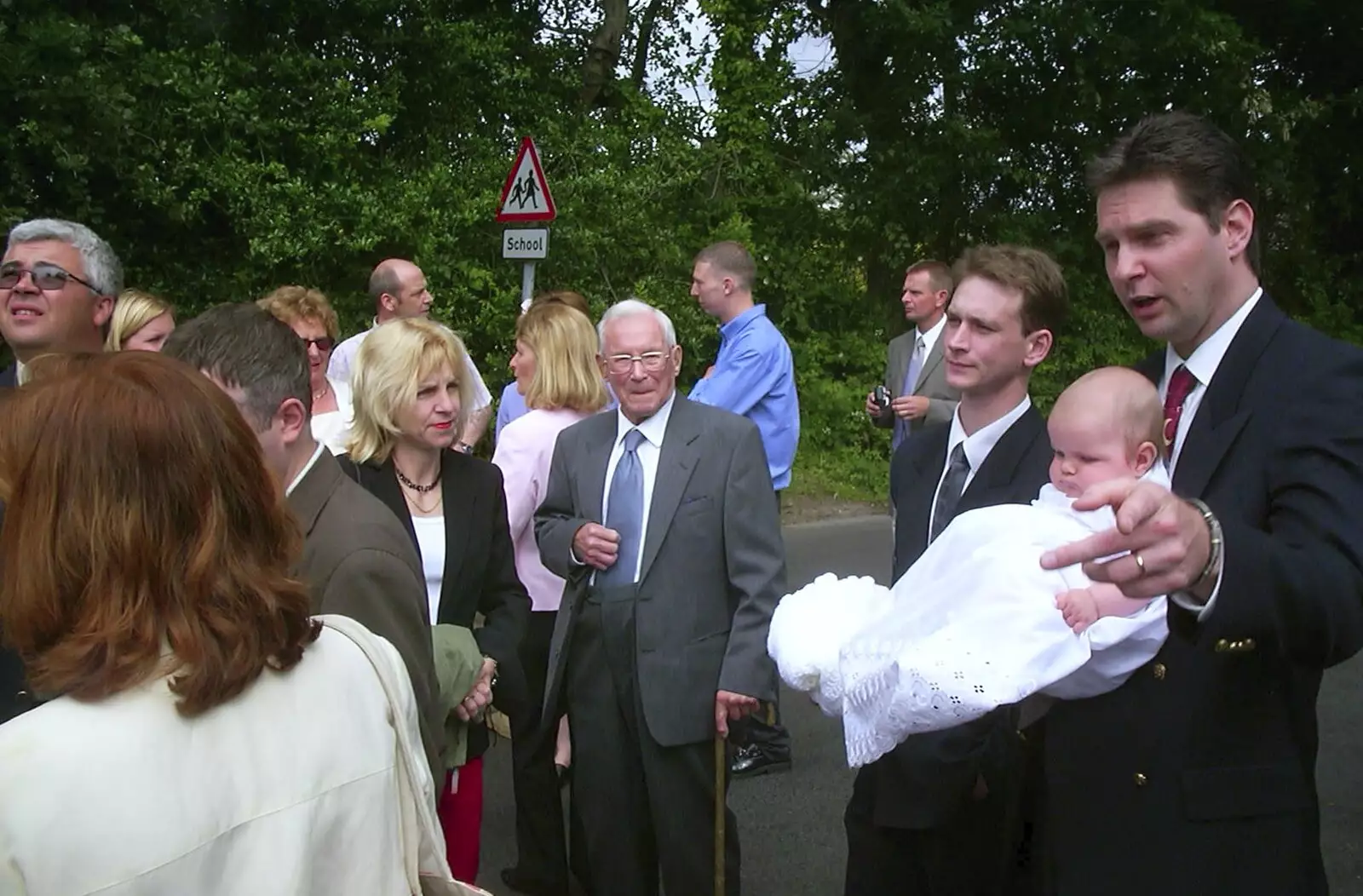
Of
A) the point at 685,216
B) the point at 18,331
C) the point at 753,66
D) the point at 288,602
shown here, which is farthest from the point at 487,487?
the point at 753,66

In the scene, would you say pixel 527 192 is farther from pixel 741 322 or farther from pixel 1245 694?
pixel 1245 694

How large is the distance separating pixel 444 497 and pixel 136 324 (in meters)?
1.78

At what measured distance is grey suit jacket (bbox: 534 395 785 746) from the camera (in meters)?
3.84

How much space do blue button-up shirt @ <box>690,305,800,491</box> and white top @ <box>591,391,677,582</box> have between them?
2.34 metres

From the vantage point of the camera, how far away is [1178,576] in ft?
5.62

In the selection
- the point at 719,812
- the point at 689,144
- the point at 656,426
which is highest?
the point at 689,144

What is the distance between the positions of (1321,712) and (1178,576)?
5975 millimetres

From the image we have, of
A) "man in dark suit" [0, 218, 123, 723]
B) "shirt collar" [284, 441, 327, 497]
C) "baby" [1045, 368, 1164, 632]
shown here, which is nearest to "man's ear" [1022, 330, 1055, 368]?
"baby" [1045, 368, 1164, 632]

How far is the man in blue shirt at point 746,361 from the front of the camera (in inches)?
256

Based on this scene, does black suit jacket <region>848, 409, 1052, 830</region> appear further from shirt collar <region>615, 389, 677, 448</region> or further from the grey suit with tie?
shirt collar <region>615, 389, 677, 448</region>

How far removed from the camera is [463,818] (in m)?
3.70

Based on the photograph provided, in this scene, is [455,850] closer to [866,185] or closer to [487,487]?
[487,487]

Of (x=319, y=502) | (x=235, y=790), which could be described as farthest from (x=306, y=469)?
(x=235, y=790)

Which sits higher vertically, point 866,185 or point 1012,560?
point 866,185
